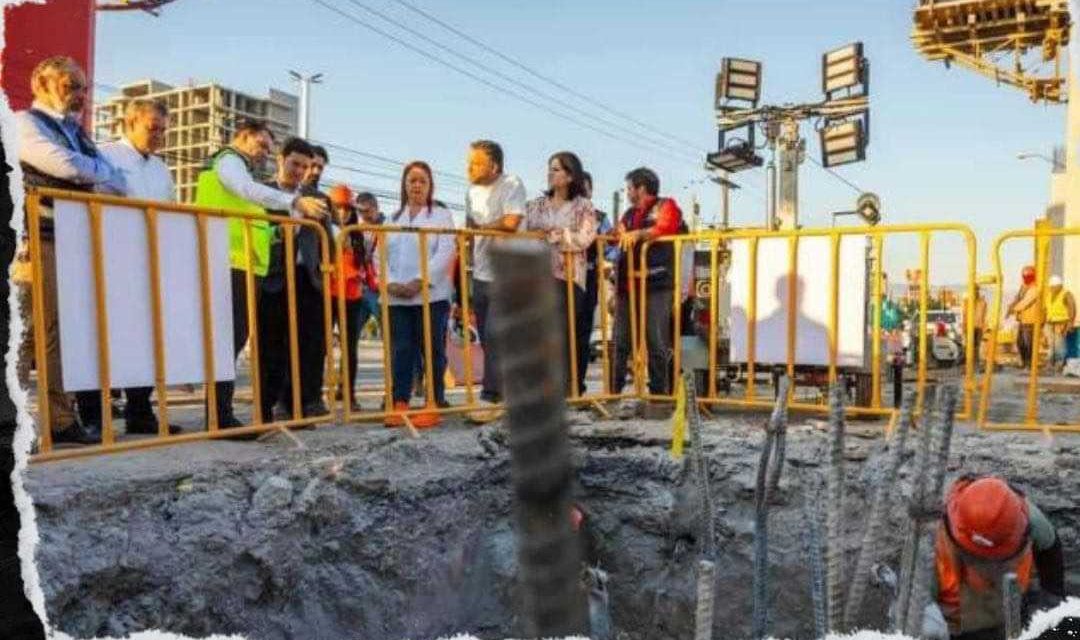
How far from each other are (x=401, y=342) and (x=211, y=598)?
6.12 feet

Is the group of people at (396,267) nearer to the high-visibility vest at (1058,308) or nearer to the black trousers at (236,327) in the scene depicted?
the black trousers at (236,327)

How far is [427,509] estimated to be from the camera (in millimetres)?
4262

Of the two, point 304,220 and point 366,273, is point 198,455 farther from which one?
point 366,273

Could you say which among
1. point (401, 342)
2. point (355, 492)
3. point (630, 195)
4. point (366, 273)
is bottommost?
point (355, 492)

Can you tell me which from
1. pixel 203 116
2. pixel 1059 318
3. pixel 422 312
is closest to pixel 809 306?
pixel 422 312

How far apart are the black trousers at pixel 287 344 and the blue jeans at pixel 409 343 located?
0.38m

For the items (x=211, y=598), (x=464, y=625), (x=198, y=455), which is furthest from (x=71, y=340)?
(x=464, y=625)

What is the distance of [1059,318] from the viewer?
11.0 m

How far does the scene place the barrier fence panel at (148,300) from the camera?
3498 mm

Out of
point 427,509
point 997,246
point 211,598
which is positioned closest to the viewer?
point 211,598

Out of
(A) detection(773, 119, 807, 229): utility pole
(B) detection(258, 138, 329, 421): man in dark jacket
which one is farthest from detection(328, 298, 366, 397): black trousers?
(A) detection(773, 119, 807, 229): utility pole

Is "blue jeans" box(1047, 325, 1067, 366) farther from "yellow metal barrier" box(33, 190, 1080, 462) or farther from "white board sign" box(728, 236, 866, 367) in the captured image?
"white board sign" box(728, 236, 866, 367)

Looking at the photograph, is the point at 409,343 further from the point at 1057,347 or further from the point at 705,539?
the point at 1057,347

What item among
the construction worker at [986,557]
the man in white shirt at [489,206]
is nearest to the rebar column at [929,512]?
the construction worker at [986,557]
